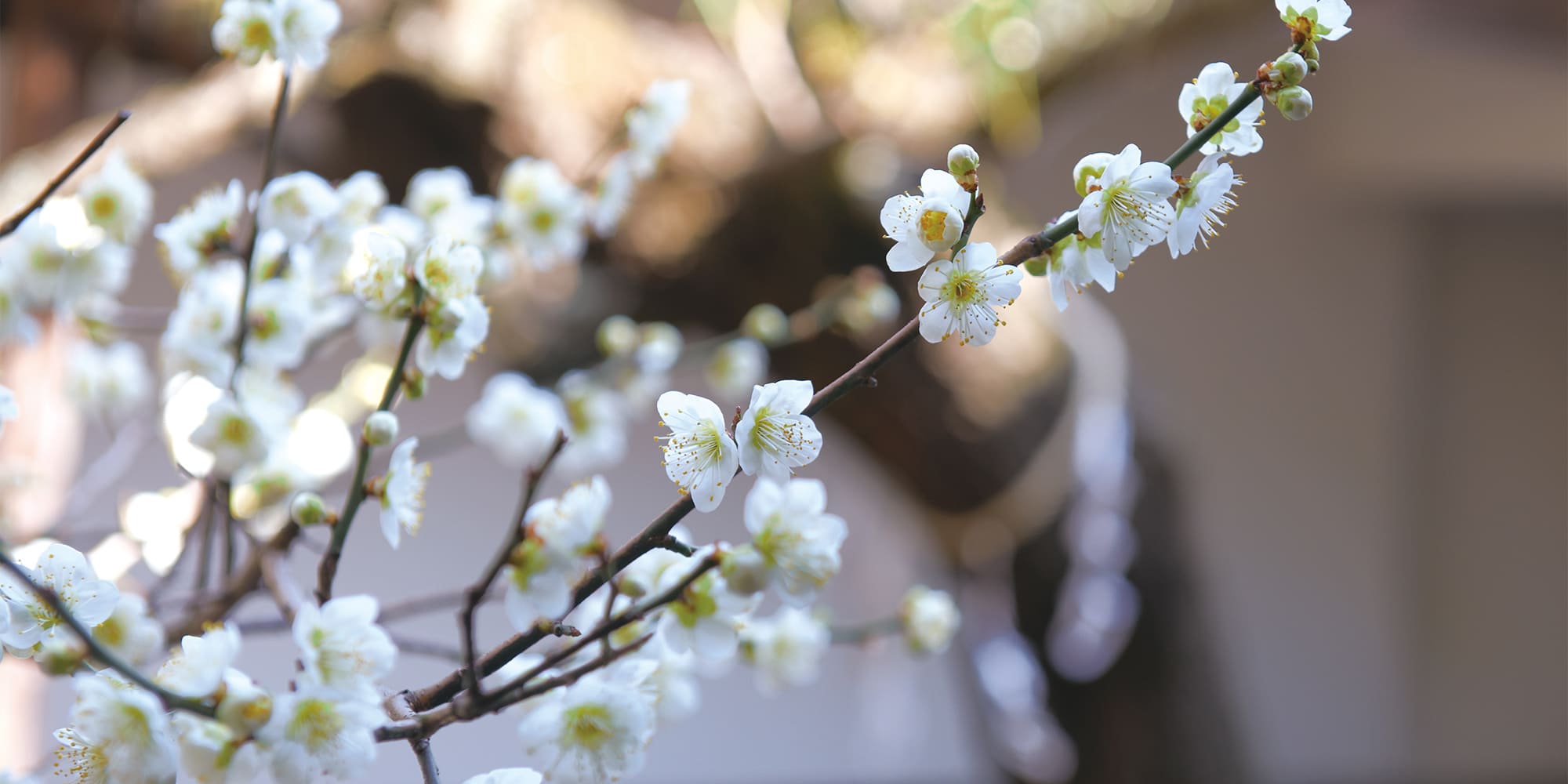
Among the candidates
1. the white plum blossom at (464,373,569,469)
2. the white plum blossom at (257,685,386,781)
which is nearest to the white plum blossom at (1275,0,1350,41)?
the white plum blossom at (257,685,386,781)

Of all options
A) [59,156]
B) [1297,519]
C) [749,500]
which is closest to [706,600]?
[749,500]

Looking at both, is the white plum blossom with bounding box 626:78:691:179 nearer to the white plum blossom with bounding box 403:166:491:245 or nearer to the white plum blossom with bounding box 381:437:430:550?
Result: the white plum blossom with bounding box 403:166:491:245

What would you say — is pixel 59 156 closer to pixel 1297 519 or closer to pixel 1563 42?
pixel 1563 42

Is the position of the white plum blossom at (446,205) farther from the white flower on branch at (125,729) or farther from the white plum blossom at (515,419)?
the white flower on branch at (125,729)

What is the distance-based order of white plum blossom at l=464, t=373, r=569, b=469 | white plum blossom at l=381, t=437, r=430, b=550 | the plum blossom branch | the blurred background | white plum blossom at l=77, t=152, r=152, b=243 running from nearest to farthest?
the plum blossom branch
white plum blossom at l=381, t=437, r=430, b=550
white plum blossom at l=77, t=152, r=152, b=243
white plum blossom at l=464, t=373, r=569, b=469
the blurred background

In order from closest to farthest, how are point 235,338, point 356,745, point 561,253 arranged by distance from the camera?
point 356,745 → point 235,338 → point 561,253
